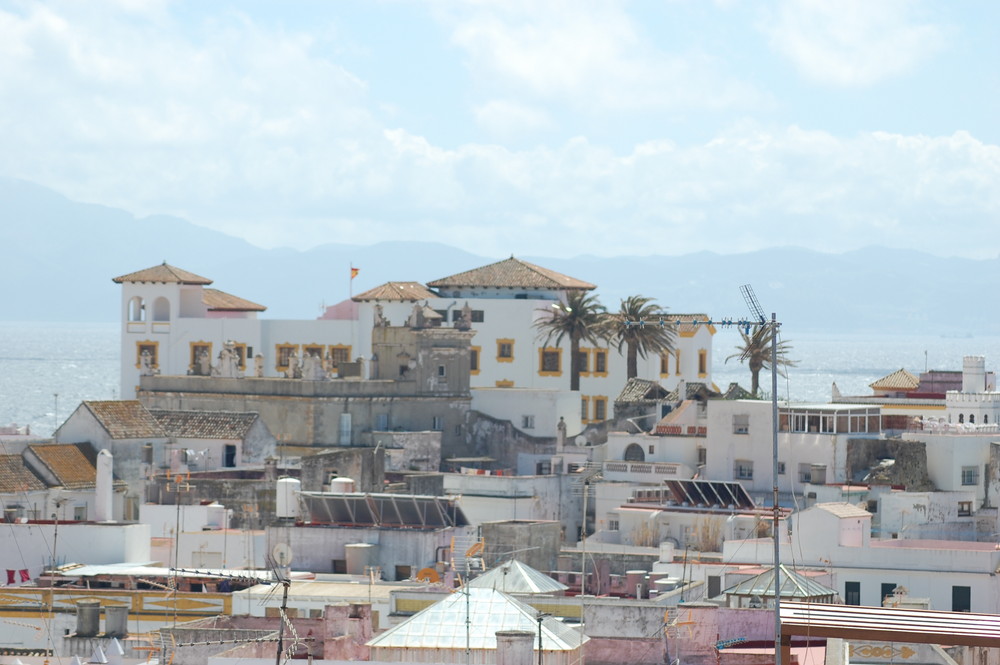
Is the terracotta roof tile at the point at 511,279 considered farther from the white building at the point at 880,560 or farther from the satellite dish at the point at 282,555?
the white building at the point at 880,560

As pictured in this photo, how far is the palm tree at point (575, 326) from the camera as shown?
8969 cm

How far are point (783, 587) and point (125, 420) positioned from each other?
28.3 metres

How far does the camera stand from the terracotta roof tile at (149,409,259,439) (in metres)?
67.9

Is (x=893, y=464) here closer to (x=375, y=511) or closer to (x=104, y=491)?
(x=375, y=511)

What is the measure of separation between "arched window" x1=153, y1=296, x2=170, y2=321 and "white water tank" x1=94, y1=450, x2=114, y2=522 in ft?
134

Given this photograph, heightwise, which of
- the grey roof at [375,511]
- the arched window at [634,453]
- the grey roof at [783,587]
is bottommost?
the grey roof at [783,587]

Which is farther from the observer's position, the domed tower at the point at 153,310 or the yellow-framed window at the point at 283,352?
the yellow-framed window at the point at 283,352

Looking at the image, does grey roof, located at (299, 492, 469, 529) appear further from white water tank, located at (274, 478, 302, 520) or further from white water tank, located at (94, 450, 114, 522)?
white water tank, located at (94, 450, 114, 522)

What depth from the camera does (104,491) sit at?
53.5 m

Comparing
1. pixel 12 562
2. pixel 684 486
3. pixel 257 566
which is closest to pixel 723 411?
pixel 684 486

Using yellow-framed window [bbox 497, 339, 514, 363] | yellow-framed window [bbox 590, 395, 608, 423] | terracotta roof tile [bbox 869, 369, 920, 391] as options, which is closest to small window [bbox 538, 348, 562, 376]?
yellow-framed window [bbox 497, 339, 514, 363]

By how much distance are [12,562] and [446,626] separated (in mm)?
17827

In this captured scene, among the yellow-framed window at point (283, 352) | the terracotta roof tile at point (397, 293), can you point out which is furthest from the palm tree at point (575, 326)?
the yellow-framed window at point (283, 352)

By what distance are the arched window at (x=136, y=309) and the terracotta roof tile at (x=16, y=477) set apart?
40132mm
